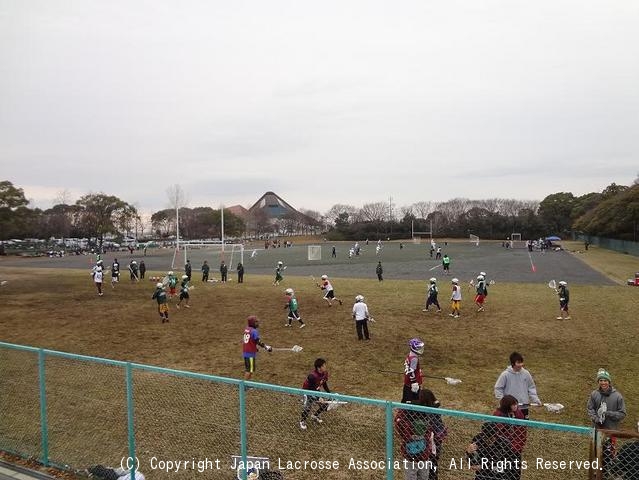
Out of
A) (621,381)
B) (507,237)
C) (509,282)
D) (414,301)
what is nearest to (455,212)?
(507,237)

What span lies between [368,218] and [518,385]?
137706mm

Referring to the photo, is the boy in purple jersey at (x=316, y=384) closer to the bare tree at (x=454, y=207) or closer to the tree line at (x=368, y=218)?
the tree line at (x=368, y=218)

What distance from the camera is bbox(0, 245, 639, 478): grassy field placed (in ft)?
32.4

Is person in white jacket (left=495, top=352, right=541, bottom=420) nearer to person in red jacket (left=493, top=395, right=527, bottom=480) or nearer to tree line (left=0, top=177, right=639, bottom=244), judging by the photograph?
person in red jacket (left=493, top=395, right=527, bottom=480)

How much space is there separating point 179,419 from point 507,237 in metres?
104

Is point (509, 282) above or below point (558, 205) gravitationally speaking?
below

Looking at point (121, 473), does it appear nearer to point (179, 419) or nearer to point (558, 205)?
point (179, 419)

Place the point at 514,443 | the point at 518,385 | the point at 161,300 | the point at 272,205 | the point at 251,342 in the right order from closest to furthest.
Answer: the point at 514,443, the point at 518,385, the point at 251,342, the point at 161,300, the point at 272,205

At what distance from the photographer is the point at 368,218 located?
5645 inches

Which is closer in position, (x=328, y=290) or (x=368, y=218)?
(x=328, y=290)

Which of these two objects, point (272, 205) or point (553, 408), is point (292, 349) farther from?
point (272, 205)

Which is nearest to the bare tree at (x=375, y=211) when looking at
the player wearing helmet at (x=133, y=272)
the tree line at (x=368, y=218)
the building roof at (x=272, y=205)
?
the tree line at (x=368, y=218)

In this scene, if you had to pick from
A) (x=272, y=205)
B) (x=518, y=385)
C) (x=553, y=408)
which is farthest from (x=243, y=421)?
(x=272, y=205)

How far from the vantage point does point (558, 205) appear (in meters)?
100
